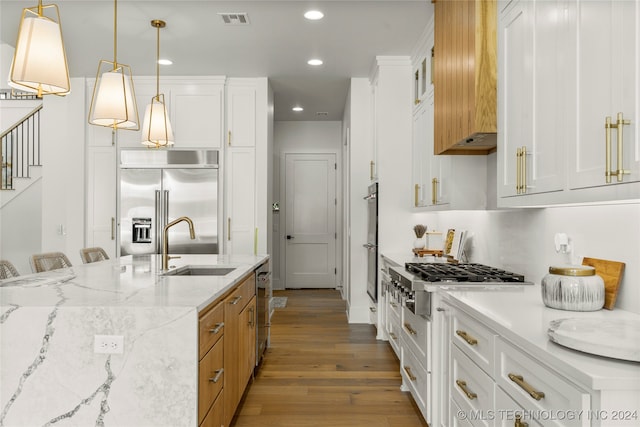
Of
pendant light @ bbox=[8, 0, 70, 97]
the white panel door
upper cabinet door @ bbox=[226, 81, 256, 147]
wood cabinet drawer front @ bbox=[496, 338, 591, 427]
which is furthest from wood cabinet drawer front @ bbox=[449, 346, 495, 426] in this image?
the white panel door

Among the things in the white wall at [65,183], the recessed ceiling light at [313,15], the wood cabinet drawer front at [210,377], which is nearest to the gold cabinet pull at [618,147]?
the wood cabinet drawer front at [210,377]

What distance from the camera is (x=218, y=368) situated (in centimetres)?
217

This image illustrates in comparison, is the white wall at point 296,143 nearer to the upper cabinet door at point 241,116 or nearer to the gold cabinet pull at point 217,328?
the upper cabinet door at point 241,116

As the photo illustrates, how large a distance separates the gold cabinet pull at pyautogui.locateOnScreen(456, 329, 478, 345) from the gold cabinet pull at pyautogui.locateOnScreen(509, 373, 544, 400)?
376 mm

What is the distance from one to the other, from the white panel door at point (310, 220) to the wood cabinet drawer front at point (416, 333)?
464 centimetres

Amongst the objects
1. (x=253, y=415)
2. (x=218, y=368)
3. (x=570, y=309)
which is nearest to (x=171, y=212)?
(x=253, y=415)

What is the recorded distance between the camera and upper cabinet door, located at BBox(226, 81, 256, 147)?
5.52 metres

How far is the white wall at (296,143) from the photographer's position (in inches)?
313

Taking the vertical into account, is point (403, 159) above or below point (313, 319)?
above

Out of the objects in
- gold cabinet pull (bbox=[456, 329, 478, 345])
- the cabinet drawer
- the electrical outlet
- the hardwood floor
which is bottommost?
the hardwood floor

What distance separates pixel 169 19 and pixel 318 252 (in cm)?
486

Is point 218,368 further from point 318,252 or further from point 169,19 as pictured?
point 318,252

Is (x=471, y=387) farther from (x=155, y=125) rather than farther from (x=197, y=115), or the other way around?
(x=197, y=115)

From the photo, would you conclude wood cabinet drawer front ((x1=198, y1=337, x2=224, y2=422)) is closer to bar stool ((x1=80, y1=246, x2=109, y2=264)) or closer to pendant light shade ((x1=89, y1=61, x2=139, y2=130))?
pendant light shade ((x1=89, y1=61, x2=139, y2=130))
